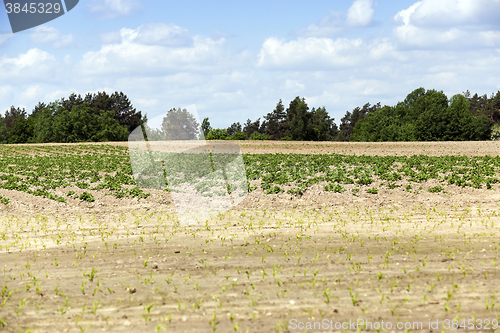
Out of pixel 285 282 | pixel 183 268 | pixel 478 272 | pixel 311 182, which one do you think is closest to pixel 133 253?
pixel 183 268

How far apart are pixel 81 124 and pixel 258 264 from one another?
302 ft

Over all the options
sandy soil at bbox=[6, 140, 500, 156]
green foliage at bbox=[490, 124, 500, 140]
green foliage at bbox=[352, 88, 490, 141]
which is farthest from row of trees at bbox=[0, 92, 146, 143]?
green foliage at bbox=[490, 124, 500, 140]

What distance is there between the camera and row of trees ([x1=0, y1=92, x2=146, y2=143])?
90875 mm

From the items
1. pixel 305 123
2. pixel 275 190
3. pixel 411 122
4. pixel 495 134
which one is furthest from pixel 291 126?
pixel 275 190

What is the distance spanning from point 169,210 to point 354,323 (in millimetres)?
10476

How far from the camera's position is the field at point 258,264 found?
20.2 feet

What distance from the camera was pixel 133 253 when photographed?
9672 millimetres

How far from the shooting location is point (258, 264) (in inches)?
339

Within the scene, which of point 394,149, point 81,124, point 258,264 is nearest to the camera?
point 258,264

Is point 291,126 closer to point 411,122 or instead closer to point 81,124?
point 411,122

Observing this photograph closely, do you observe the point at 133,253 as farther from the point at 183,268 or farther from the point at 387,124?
the point at 387,124

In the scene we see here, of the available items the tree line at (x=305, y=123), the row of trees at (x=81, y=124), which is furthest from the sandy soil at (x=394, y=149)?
the row of trees at (x=81, y=124)

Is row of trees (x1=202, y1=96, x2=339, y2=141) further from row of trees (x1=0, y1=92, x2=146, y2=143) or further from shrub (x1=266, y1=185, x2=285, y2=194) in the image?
shrub (x1=266, y1=185, x2=285, y2=194)

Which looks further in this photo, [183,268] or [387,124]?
[387,124]
